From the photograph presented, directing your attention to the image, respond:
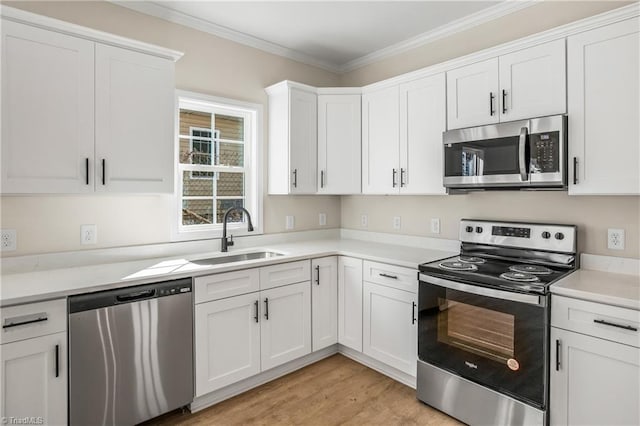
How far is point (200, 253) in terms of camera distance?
2.91 metres

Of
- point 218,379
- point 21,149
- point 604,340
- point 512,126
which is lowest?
point 218,379

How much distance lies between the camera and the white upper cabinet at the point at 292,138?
125 inches

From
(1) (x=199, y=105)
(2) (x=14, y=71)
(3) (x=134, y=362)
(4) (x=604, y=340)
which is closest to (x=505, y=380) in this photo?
(4) (x=604, y=340)

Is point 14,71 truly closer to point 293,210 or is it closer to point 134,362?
point 134,362

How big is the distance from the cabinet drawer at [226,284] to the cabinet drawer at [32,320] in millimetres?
694

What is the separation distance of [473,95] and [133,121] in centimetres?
226

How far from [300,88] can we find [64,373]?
2.63m

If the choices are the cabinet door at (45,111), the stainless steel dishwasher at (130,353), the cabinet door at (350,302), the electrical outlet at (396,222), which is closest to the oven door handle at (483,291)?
the cabinet door at (350,302)

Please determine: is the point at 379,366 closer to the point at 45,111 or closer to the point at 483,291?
the point at 483,291

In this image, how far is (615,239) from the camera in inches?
85.3

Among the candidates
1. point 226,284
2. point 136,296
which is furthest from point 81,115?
point 226,284

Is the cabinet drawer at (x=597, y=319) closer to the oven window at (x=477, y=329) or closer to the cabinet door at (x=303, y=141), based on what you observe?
the oven window at (x=477, y=329)

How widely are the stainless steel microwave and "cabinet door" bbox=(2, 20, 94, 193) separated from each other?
92.5 inches

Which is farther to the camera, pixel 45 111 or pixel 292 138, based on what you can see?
pixel 292 138
